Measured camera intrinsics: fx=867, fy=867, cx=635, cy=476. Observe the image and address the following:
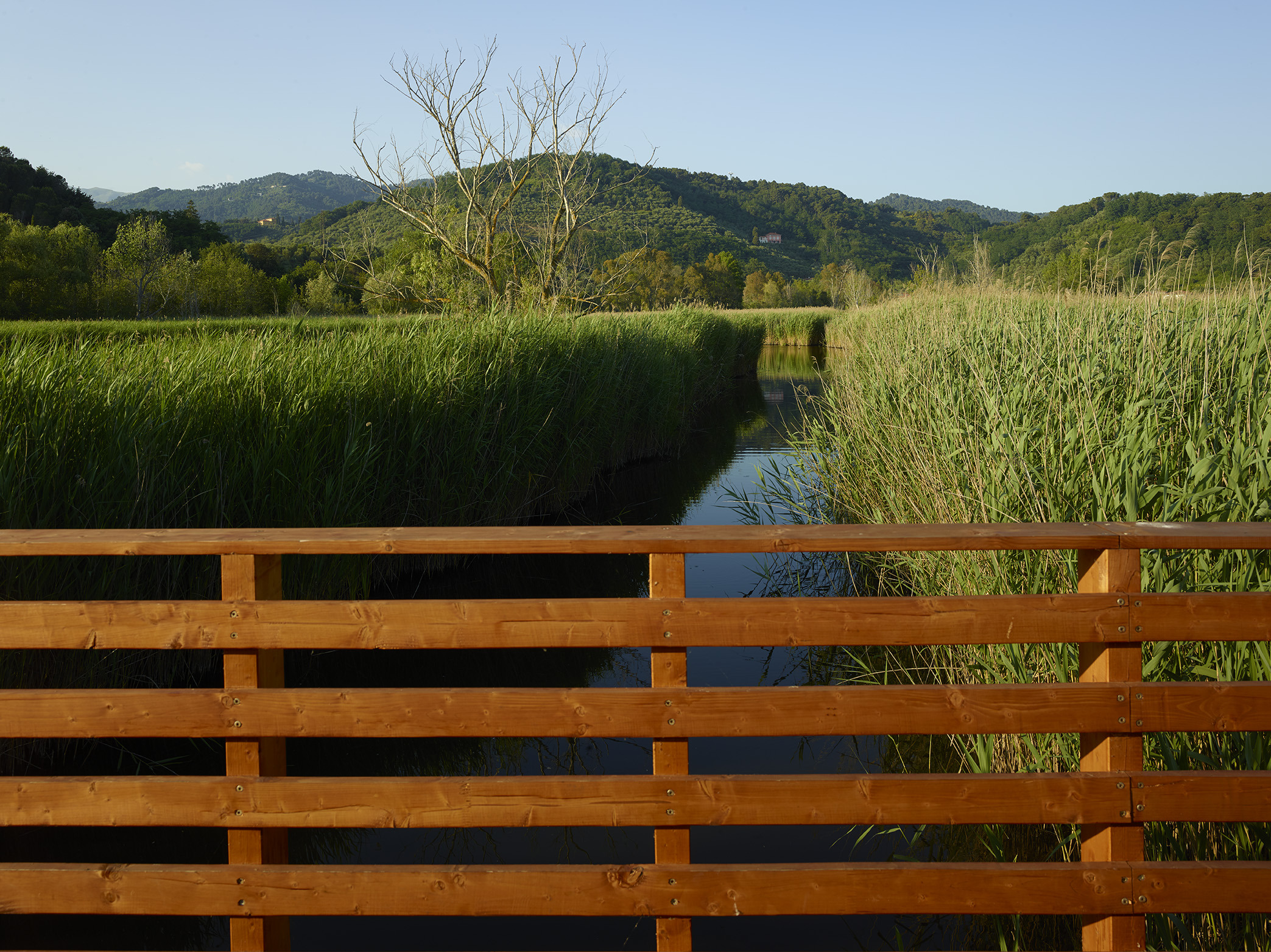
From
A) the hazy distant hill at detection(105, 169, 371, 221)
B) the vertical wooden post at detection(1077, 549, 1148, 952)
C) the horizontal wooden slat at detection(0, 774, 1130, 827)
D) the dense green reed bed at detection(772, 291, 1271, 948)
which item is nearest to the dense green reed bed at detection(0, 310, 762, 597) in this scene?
the horizontal wooden slat at detection(0, 774, 1130, 827)

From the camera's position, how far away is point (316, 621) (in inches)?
73.7

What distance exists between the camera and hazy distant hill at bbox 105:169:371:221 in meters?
110

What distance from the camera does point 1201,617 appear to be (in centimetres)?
181

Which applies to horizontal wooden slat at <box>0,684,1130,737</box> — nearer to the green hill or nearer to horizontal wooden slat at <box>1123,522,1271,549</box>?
horizontal wooden slat at <box>1123,522,1271,549</box>

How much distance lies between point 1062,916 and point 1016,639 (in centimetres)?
177

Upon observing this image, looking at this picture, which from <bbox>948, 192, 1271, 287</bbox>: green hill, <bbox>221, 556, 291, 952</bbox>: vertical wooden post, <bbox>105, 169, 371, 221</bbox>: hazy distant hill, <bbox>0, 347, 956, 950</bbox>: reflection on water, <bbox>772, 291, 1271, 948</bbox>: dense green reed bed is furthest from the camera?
<bbox>105, 169, 371, 221</bbox>: hazy distant hill

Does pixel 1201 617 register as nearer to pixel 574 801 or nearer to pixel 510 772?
pixel 574 801

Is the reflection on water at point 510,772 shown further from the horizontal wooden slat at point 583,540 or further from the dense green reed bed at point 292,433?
the horizontal wooden slat at point 583,540

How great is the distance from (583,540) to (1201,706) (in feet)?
4.39

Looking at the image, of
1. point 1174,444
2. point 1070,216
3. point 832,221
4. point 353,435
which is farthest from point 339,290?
point 832,221

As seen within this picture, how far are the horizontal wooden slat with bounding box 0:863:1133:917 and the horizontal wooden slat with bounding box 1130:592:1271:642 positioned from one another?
1.62 ft

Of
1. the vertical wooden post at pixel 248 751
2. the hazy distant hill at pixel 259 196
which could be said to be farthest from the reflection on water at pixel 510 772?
the hazy distant hill at pixel 259 196

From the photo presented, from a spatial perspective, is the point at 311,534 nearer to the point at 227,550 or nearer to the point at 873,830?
the point at 227,550

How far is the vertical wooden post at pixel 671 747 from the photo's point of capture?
1834 millimetres
